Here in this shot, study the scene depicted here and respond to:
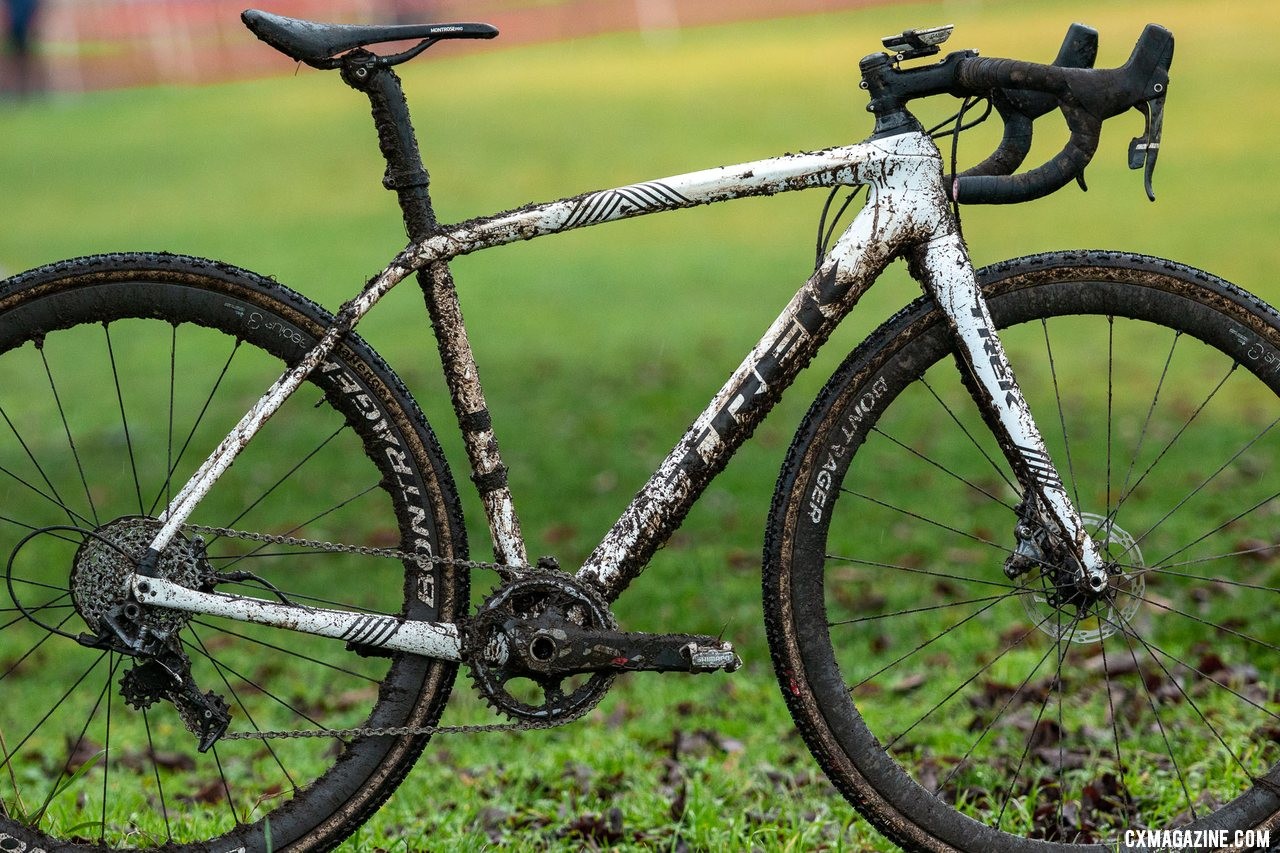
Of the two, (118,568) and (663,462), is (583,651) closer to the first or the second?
(663,462)

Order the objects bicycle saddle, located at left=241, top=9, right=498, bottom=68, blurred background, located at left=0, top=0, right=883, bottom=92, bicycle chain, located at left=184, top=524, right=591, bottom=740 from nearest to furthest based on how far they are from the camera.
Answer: bicycle saddle, located at left=241, top=9, right=498, bottom=68 → bicycle chain, located at left=184, top=524, right=591, bottom=740 → blurred background, located at left=0, top=0, right=883, bottom=92

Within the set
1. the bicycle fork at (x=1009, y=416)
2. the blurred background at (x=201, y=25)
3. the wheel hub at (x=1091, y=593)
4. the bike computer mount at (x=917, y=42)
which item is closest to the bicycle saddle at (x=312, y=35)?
the bike computer mount at (x=917, y=42)

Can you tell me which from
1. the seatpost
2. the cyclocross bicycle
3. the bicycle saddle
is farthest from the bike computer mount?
the seatpost

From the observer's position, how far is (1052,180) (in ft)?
9.34

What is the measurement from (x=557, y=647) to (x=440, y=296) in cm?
79

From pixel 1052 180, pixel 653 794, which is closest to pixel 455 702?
pixel 653 794

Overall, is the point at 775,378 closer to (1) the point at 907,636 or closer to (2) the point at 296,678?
(1) the point at 907,636

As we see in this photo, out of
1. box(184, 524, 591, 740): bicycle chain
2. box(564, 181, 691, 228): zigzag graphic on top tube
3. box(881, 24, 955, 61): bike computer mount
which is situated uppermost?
box(881, 24, 955, 61): bike computer mount

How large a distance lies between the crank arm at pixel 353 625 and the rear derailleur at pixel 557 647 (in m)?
0.05

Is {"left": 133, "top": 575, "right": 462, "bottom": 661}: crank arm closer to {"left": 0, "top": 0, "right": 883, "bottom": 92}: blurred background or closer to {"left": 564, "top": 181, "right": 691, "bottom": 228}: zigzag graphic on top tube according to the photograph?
{"left": 564, "top": 181, "right": 691, "bottom": 228}: zigzag graphic on top tube

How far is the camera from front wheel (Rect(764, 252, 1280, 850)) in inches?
115

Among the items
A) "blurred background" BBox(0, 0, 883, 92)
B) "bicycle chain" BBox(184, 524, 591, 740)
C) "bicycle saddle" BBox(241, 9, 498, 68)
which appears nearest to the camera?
"bicycle saddle" BBox(241, 9, 498, 68)

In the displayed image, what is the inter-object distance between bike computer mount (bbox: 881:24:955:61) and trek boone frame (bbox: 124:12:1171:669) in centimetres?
4

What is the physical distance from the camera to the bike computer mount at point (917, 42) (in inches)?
114
